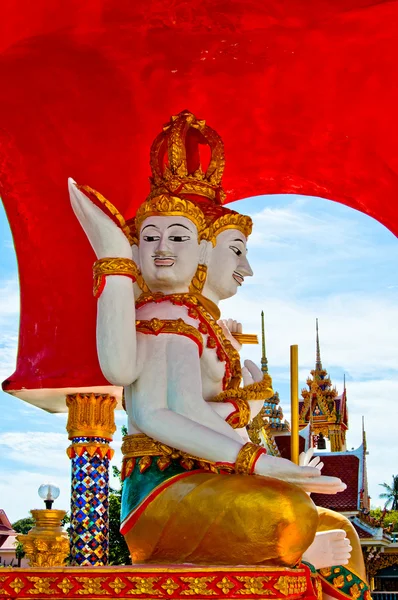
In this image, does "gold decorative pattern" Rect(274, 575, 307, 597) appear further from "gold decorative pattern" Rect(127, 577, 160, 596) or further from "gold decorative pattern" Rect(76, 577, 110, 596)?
"gold decorative pattern" Rect(76, 577, 110, 596)

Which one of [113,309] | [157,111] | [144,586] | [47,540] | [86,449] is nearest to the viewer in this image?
[144,586]

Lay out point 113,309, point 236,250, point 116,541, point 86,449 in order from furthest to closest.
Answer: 1. point 116,541
2. point 86,449
3. point 236,250
4. point 113,309

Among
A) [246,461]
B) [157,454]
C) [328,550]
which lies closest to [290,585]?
[246,461]

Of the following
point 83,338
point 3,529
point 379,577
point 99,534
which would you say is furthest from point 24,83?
point 3,529

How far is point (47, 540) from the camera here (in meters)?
5.27

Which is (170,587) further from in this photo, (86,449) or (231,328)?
(86,449)

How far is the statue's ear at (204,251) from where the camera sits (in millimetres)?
3141

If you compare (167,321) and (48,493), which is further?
(48,493)

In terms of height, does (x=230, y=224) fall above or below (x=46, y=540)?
above

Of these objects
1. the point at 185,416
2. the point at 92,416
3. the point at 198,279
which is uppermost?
the point at 198,279

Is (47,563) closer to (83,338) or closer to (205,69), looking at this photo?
(83,338)

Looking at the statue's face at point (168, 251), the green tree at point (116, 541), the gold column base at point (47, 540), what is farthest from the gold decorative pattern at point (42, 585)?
the green tree at point (116, 541)

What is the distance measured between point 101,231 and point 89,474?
2.73 m

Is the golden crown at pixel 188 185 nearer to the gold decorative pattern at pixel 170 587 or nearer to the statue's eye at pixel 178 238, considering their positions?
the statue's eye at pixel 178 238
